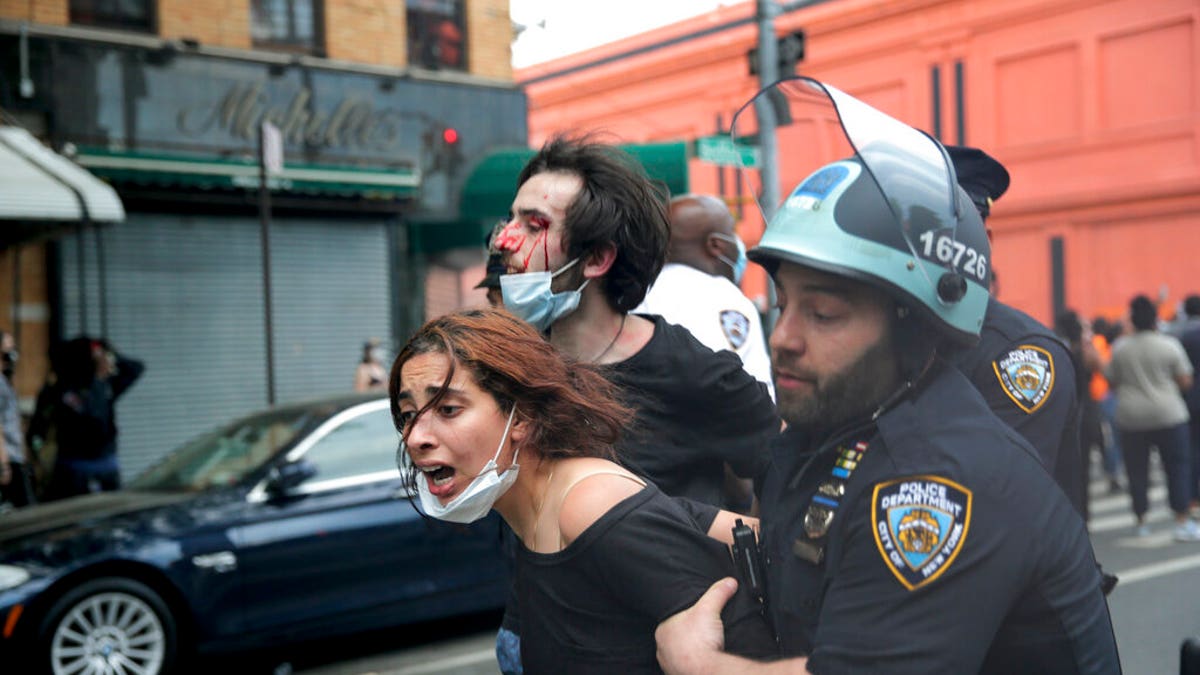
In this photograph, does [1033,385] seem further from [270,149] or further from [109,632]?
[270,149]

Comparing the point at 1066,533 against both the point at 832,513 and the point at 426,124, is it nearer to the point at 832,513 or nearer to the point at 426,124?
the point at 832,513

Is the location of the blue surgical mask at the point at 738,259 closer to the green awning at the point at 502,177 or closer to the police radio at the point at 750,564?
the police radio at the point at 750,564

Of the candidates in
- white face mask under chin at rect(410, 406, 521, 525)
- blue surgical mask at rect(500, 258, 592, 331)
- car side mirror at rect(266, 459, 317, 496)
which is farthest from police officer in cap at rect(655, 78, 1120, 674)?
car side mirror at rect(266, 459, 317, 496)

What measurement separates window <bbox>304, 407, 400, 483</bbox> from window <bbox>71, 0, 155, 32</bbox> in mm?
7568

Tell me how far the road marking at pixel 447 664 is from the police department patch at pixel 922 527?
517cm

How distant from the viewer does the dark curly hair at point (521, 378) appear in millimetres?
1988

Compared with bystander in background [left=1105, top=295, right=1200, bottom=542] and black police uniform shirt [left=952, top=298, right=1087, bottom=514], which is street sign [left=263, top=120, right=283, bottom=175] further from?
black police uniform shirt [left=952, top=298, right=1087, bottom=514]

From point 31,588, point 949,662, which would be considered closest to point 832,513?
point 949,662

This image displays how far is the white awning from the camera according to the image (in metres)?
9.17

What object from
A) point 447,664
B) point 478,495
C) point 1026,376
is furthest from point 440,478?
point 447,664

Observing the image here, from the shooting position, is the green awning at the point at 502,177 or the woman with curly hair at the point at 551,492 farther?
the green awning at the point at 502,177

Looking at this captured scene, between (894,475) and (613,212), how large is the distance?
54.7 inches

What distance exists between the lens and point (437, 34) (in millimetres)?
14867

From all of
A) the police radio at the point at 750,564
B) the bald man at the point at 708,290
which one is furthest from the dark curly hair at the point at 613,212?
the police radio at the point at 750,564
